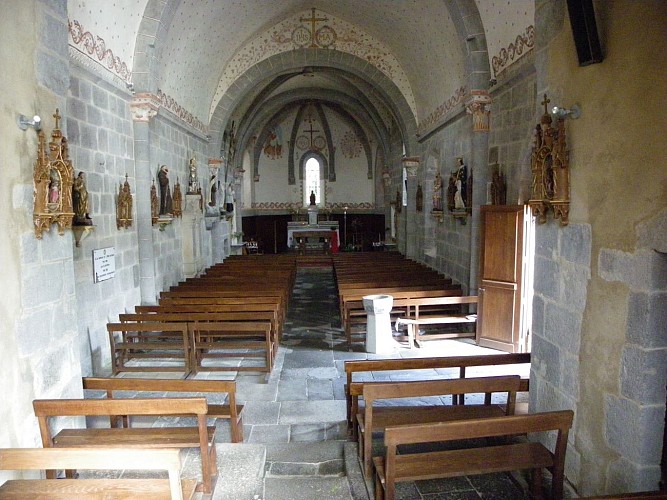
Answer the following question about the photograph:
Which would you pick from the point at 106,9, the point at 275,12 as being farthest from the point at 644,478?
the point at 275,12

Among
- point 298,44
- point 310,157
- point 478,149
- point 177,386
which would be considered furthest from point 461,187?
point 310,157

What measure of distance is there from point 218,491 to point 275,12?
11.2m

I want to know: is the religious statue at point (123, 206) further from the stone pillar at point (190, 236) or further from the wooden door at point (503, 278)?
the wooden door at point (503, 278)

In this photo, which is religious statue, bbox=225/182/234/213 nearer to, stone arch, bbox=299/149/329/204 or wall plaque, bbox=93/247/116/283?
stone arch, bbox=299/149/329/204

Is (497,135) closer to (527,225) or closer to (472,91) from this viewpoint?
(472,91)

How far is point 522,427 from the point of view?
3.01m

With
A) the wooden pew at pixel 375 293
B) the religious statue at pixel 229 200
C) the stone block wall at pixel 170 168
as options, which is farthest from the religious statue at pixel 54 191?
Answer: the religious statue at pixel 229 200

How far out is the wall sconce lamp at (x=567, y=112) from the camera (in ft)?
11.3

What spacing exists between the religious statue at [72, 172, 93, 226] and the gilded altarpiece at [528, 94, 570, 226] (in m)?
4.98

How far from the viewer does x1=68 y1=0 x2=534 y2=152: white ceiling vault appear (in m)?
7.31

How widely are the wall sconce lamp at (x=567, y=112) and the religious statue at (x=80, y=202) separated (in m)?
5.16

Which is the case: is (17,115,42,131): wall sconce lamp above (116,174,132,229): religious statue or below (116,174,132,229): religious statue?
above

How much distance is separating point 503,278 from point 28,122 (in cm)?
626

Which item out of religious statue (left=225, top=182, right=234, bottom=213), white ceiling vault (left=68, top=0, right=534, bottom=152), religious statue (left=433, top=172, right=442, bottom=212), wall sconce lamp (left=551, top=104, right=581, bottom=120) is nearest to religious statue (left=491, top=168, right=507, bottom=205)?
white ceiling vault (left=68, top=0, right=534, bottom=152)
